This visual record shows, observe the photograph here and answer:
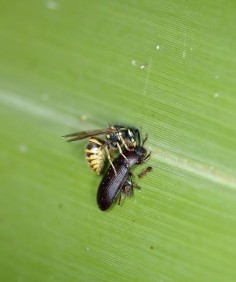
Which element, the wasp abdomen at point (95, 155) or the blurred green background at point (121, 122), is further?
the wasp abdomen at point (95, 155)

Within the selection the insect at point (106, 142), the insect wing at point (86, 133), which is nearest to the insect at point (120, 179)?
the insect at point (106, 142)

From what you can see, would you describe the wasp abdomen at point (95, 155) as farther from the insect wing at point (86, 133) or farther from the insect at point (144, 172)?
the insect at point (144, 172)

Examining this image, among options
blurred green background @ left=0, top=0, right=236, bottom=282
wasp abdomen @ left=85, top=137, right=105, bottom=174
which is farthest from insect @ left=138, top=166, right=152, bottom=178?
wasp abdomen @ left=85, top=137, right=105, bottom=174

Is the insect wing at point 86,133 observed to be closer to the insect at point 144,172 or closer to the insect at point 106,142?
the insect at point 106,142

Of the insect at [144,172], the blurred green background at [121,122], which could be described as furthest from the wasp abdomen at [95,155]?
the insect at [144,172]

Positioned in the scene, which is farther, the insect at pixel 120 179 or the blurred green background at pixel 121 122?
the insect at pixel 120 179

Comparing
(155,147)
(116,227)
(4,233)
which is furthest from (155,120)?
A: (4,233)

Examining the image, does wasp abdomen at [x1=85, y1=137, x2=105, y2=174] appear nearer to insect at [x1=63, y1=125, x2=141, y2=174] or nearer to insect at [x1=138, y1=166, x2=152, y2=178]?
insect at [x1=63, y1=125, x2=141, y2=174]
